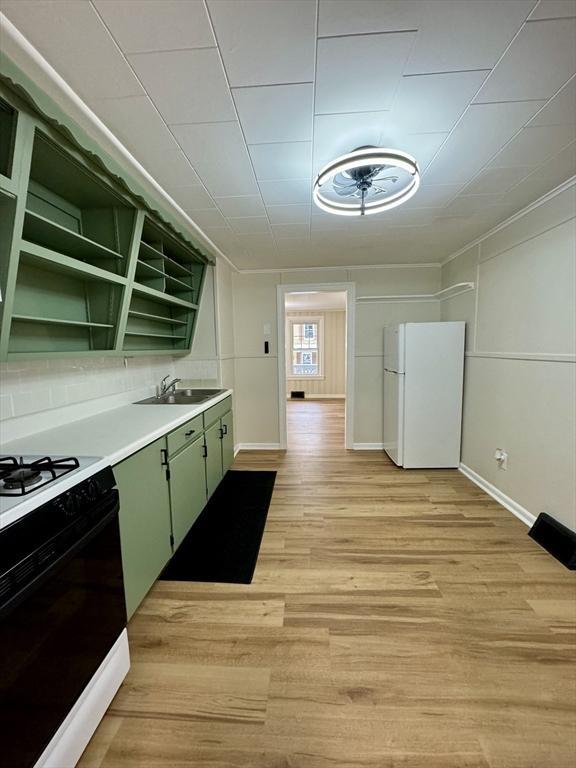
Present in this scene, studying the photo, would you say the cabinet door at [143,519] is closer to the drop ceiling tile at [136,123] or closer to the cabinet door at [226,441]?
the cabinet door at [226,441]

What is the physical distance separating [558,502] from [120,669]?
2.74 metres

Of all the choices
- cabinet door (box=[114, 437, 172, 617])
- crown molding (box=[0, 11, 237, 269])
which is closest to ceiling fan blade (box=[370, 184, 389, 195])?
crown molding (box=[0, 11, 237, 269])

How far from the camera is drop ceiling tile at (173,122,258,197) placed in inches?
60.0

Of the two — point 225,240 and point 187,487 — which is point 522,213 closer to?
point 225,240

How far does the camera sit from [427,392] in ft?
11.2

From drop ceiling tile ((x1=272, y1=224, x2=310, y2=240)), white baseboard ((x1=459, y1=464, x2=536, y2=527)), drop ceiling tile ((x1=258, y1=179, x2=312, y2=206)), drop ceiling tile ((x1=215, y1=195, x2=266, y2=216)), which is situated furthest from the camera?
drop ceiling tile ((x1=272, y1=224, x2=310, y2=240))

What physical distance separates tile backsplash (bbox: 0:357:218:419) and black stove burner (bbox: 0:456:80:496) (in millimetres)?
506

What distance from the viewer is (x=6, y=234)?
4.05 ft

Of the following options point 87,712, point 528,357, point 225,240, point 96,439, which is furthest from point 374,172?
point 87,712

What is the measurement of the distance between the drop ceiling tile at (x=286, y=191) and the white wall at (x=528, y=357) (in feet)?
5.61

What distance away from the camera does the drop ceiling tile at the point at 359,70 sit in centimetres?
110

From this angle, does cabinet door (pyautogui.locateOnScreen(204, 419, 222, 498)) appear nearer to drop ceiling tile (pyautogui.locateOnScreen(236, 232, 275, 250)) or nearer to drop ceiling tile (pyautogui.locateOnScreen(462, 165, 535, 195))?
drop ceiling tile (pyautogui.locateOnScreen(236, 232, 275, 250))

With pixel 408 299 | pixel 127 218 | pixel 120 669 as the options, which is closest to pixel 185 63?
pixel 127 218

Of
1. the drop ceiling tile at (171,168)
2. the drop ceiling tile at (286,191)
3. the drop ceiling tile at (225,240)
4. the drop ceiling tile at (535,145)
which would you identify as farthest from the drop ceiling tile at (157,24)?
the drop ceiling tile at (225,240)
